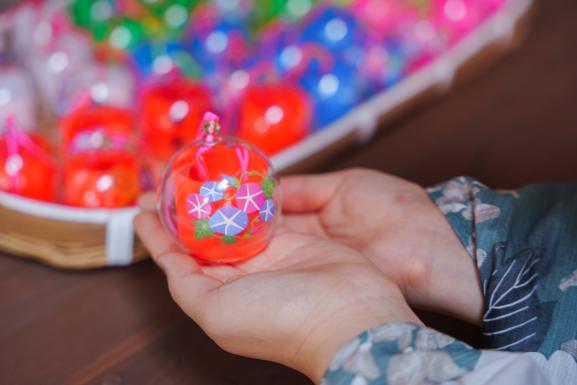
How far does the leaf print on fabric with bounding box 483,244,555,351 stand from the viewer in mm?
708

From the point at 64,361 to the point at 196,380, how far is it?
15cm

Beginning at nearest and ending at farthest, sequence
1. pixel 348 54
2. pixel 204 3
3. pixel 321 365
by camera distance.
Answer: pixel 321 365, pixel 348 54, pixel 204 3

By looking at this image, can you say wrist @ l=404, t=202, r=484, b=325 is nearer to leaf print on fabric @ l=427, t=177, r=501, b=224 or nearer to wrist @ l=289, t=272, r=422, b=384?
leaf print on fabric @ l=427, t=177, r=501, b=224

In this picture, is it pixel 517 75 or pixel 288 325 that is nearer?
pixel 288 325

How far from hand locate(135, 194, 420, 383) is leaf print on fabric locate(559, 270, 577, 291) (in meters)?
0.17

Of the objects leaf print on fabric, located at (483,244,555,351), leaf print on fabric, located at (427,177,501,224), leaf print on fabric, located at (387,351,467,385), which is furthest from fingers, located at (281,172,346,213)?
leaf print on fabric, located at (387,351,467,385)

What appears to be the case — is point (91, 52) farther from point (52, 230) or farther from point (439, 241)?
point (439, 241)

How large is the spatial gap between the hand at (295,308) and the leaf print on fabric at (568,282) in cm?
17

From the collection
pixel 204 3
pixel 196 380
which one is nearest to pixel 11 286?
pixel 196 380

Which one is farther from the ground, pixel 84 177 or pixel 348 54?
pixel 348 54

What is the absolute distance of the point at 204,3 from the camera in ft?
4.58

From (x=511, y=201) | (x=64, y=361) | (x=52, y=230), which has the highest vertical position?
(x=511, y=201)

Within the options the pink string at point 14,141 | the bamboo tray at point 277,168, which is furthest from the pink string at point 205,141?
the pink string at point 14,141

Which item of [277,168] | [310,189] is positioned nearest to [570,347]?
[310,189]
